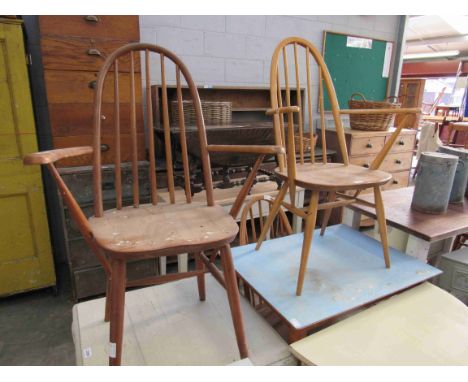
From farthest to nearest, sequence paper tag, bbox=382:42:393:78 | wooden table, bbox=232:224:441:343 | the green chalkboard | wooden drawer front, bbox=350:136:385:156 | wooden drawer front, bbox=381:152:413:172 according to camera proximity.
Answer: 1. paper tag, bbox=382:42:393:78
2. the green chalkboard
3. wooden drawer front, bbox=381:152:413:172
4. wooden drawer front, bbox=350:136:385:156
5. wooden table, bbox=232:224:441:343

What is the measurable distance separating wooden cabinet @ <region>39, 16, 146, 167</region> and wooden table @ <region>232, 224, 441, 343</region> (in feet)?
3.12

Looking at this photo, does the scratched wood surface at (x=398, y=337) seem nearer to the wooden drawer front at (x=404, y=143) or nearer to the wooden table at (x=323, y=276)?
the wooden table at (x=323, y=276)

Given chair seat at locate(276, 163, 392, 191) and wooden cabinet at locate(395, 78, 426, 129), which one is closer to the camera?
chair seat at locate(276, 163, 392, 191)

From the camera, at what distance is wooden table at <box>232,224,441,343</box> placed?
3.39 ft

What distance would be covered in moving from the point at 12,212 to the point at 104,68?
1.09 m

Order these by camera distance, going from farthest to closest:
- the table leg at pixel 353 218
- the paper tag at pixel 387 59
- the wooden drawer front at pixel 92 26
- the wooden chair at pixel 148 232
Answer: the paper tag at pixel 387 59 < the table leg at pixel 353 218 < the wooden drawer front at pixel 92 26 < the wooden chair at pixel 148 232

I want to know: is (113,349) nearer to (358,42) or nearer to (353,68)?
(353,68)

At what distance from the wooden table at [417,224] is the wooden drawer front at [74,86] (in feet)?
4.24

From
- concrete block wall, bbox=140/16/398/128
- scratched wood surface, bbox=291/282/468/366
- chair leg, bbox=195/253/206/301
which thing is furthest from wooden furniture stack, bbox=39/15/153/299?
scratched wood surface, bbox=291/282/468/366

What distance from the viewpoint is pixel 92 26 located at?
4.85 ft

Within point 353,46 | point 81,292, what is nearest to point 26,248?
point 81,292

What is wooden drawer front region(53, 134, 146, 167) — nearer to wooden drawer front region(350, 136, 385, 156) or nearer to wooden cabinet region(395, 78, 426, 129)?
wooden drawer front region(350, 136, 385, 156)

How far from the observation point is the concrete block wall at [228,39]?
7.13 feet

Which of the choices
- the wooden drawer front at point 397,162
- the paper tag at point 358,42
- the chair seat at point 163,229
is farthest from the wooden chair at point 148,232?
the paper tag at point 358,42
